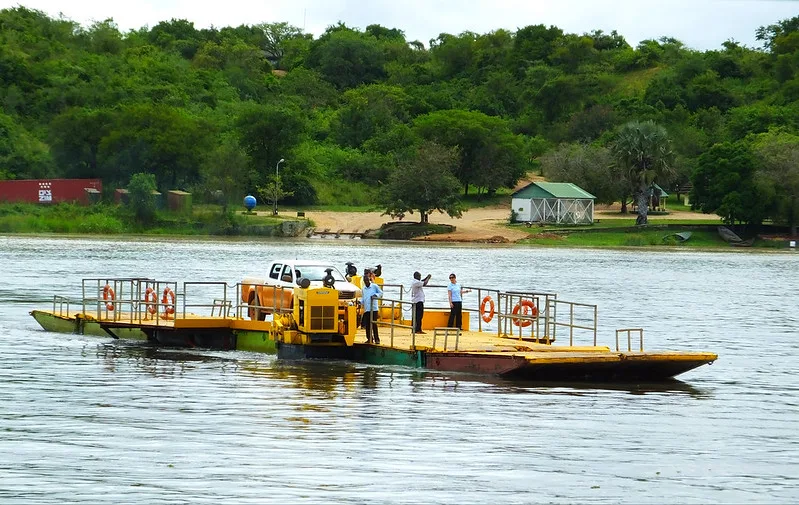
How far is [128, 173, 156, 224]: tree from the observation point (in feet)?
341

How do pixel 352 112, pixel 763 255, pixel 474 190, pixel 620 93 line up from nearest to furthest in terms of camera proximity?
pixel 763 255 < pixel 474 190 < pixel 352 112 < pixel 620 93

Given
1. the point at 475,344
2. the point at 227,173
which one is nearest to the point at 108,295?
the point at 475,344

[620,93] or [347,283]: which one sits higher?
[620,93]

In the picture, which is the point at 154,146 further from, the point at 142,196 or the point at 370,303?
the point at 370,303

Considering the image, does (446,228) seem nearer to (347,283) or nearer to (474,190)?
(474,190)

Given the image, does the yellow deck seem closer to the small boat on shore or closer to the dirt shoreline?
the small boat on shore

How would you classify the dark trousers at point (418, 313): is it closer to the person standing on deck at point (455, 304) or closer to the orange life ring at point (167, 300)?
the person standing on deck at point (455, 304)

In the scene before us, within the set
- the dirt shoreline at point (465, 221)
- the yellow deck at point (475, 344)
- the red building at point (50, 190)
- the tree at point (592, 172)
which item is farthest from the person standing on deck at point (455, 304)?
the tree at point (592, 172)

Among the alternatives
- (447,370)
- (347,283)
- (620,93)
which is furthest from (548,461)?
(620,93)

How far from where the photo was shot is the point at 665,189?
128625 millimetres

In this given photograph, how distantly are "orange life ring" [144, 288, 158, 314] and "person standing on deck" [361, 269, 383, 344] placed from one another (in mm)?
7170

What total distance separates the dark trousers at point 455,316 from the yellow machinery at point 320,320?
2826 mm

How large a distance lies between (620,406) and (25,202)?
88220 millimetres

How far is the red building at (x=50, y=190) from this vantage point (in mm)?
107375
